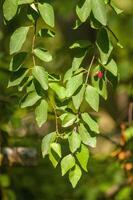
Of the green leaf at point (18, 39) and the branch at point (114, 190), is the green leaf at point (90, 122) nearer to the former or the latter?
the green leaf at point (18, 39)

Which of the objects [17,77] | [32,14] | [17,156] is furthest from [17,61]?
[17,156]

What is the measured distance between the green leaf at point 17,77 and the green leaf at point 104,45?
297 mm

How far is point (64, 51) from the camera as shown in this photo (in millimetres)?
4660

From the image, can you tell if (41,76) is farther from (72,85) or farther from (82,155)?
(82,155)

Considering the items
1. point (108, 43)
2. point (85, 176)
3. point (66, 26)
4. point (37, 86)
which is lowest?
point (66, 26)

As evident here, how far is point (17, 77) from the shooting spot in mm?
2512

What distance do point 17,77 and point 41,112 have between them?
16cm

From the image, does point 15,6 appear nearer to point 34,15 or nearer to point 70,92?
point 34,15

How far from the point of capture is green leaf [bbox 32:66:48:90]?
241 cm

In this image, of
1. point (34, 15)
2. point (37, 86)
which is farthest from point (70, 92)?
point (34, 15)

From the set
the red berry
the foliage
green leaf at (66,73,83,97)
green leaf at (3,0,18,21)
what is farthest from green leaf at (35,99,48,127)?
A: green leaf at (3,0,18,21)

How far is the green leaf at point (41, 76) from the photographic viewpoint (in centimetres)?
241

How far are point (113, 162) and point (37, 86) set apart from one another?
2194 millimetres

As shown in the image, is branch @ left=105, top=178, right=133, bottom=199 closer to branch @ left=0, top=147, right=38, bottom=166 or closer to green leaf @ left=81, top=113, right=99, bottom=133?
branch @ left=0, top=147, right=38, bottom=166
